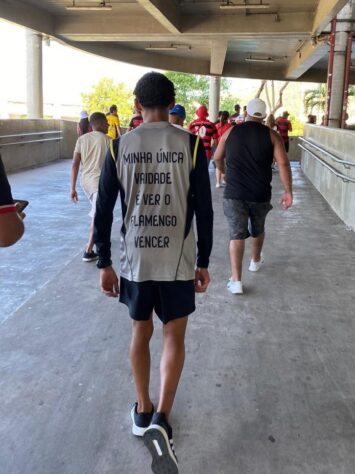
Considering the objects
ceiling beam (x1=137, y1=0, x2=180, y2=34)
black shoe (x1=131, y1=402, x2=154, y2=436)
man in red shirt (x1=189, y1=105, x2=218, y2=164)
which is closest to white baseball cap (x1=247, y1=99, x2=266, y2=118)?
black shoe (x1=131, y1=402, x2=154, y2=436)

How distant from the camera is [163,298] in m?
2.49

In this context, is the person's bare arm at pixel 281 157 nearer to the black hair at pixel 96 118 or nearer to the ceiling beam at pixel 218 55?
the black hair at pixel 96 118

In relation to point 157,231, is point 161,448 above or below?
below

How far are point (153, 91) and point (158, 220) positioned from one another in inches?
23.6

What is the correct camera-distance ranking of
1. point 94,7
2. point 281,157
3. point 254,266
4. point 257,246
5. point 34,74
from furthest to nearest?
point 34,74 → point 94,7 → point 254,266 → point 257,246 → point 281,157

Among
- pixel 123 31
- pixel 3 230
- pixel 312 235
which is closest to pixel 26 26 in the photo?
pixel 123 31

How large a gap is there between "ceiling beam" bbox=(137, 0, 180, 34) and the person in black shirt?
33.3 ft

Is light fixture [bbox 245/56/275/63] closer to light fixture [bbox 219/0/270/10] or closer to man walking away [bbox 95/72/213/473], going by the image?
light fixture [bbox 219/0/270/10]

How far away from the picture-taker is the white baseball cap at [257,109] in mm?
4645

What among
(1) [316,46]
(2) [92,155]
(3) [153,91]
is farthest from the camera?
(1) [316,46]

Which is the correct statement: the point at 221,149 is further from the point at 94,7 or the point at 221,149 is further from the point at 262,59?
the point at 262,59

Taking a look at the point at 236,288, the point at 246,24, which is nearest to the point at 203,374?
the point at 236,288

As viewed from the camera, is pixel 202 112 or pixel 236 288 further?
pixel 202 112

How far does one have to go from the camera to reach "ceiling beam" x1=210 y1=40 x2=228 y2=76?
16.5 m
